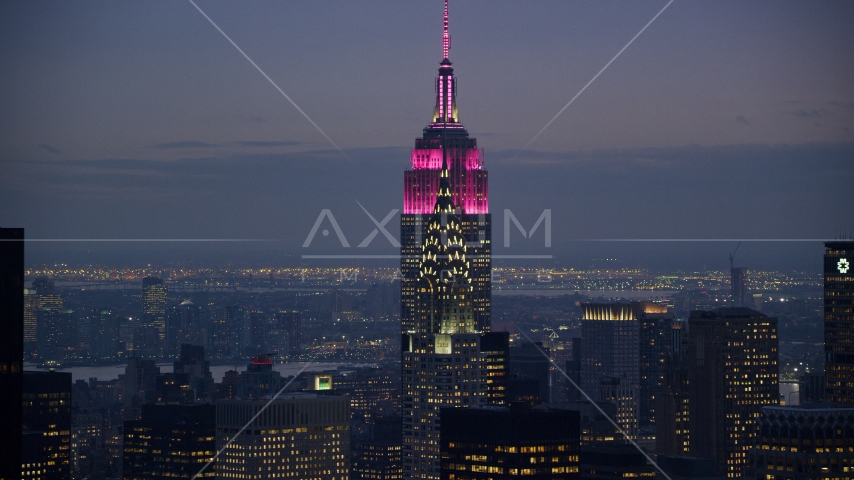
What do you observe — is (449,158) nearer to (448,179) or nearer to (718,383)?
(448,179)

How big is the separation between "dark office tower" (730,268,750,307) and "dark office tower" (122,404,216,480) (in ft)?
90.2

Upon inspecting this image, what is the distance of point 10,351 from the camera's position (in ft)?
161

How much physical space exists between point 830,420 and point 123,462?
41.9 m

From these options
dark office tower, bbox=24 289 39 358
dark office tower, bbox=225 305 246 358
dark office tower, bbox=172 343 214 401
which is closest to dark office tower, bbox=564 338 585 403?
dark office tower, bbox=225 305 246 358

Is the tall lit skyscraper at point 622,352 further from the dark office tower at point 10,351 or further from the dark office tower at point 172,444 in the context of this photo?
the dark office tower at point 10,351

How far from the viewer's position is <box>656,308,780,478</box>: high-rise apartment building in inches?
3787

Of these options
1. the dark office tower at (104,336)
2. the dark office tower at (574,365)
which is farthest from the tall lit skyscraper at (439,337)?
the dark office tower at (104,336)

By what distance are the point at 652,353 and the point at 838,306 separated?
88.8 feet

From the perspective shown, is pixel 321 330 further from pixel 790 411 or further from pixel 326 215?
pixel 790 411

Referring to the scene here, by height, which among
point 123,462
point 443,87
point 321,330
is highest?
point 443,87

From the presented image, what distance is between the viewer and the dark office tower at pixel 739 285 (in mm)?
95544

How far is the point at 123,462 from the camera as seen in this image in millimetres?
94812

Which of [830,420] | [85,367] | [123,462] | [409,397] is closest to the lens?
[830,420]

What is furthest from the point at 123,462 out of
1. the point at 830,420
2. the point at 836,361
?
the point at 830,420
